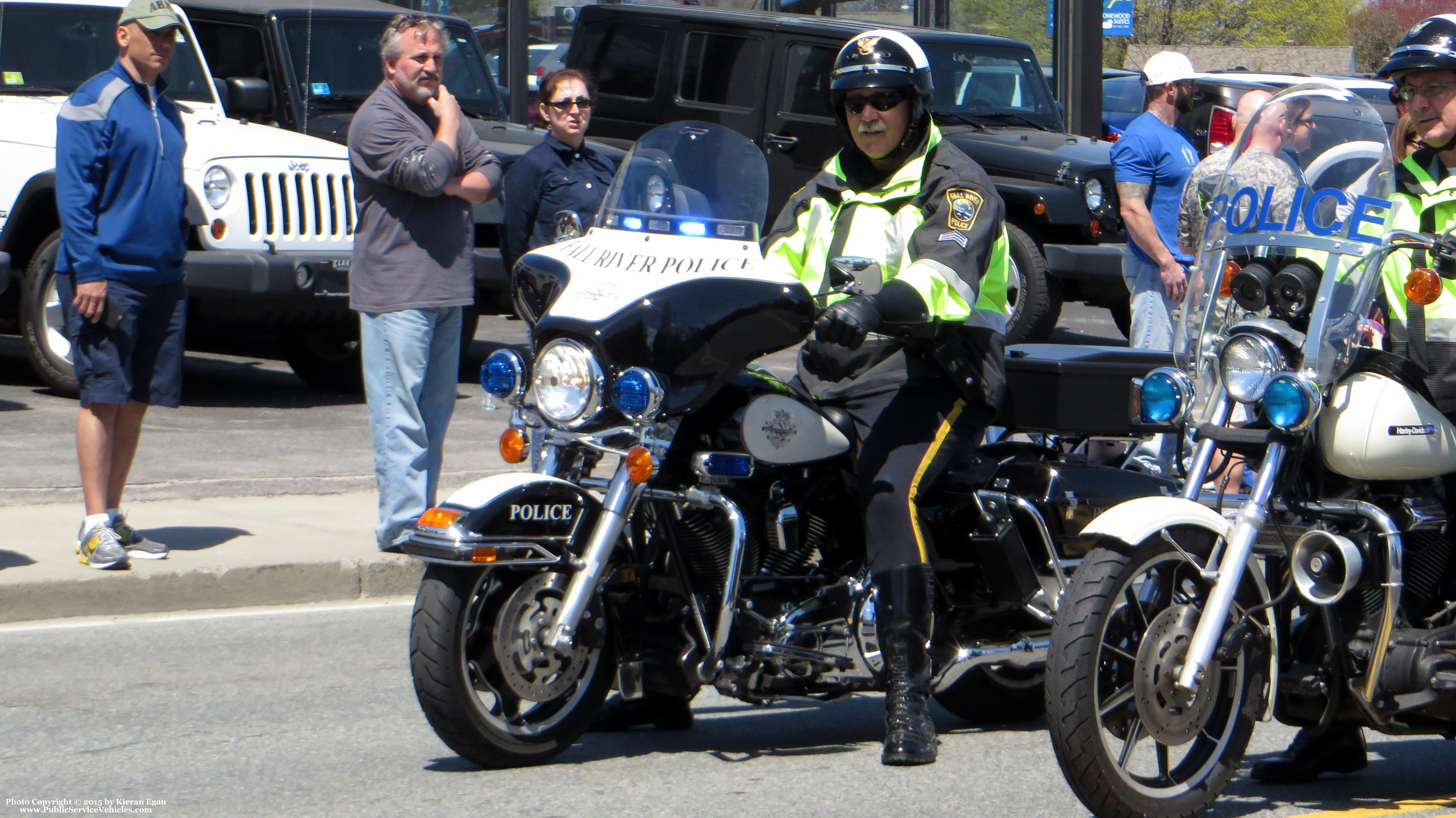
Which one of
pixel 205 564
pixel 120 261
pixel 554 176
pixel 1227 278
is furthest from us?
pixel 554 176

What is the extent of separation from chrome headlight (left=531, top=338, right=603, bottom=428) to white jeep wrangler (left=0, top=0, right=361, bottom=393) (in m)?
6.08

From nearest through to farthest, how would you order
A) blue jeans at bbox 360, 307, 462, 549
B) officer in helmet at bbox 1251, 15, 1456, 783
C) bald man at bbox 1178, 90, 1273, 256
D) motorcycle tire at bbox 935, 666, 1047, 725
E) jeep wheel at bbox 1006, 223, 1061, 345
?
1. officer in helmet at bbox 1251, 15, 1456, 783
2. motorcycle tire at bbox 935, 666, 1047, 725
3. blue jeans at bbox 360, 307, 462, 549
4. bald man at bbox 1178, 90, 1273, 256
5. jeep wheel at bbox 1006, 223, 1061, 345

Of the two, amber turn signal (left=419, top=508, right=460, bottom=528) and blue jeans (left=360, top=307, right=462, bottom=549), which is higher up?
amber turn signal (left=419, top=508, right=460, bottom=528)

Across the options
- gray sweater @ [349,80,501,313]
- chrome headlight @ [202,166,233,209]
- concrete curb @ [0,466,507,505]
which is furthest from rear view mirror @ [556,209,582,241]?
chrome headlight @ [202,166,233,209]

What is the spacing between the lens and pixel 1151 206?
30.7 feet

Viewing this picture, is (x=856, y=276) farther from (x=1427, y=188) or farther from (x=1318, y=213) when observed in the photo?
(x=1427, y=188)

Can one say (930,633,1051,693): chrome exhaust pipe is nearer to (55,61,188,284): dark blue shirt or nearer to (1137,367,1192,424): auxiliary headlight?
(1137,367,1192,424): auxiliary headlight

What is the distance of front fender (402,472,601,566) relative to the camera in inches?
176

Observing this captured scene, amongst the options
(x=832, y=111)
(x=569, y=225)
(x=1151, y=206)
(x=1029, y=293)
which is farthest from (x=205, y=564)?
(x=1029, y=293)

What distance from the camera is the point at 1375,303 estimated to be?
4.61 metres

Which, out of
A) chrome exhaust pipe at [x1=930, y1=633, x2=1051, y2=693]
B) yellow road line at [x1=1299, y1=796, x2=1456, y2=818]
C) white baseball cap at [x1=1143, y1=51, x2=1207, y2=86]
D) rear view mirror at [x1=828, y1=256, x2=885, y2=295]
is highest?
white baseball cap at [x1=1143, y1=51, x2=1207, y2=86]

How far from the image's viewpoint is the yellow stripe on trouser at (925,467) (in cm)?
484

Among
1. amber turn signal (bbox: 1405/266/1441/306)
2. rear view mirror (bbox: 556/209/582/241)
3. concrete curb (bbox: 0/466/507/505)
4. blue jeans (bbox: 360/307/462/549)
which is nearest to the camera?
amber turn signal (bbox: 1405/266/1441/306)

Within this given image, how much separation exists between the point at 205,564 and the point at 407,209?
1.59 m
